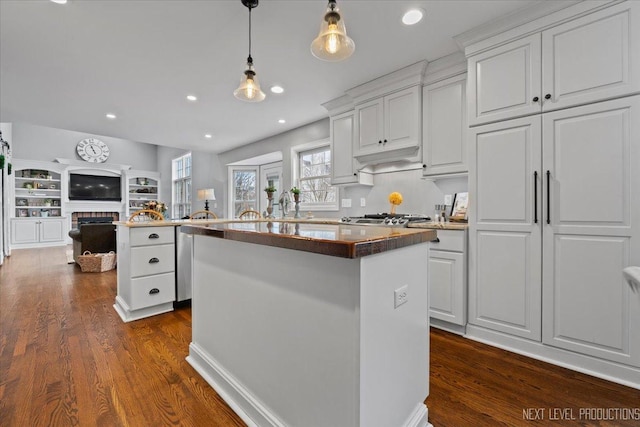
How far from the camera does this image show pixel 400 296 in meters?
1.11

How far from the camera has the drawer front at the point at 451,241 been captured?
2.27m

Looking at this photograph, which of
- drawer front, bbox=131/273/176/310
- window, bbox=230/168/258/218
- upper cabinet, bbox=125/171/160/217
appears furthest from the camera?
upper cabinet, bbox=125/171/160/217

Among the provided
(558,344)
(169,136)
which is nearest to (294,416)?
(558,344)

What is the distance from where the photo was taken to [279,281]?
1.19m

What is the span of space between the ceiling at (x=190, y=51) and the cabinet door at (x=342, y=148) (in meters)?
0.32

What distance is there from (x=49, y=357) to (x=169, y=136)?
14.1 feet

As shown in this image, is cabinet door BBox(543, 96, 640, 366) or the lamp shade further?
the lamp shade

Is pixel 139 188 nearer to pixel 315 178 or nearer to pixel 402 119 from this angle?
pixel 315 178

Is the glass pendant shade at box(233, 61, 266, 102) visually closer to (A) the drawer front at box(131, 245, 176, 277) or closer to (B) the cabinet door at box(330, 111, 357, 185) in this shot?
(B) the cabinet door at box(330, 111, 357, 185)

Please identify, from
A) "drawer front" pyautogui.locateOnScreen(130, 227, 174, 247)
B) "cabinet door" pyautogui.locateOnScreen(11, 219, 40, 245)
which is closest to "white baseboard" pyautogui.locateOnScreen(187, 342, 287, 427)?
"drawer front" pyautogui.locateOnScreen(130, 227, 174, 247)

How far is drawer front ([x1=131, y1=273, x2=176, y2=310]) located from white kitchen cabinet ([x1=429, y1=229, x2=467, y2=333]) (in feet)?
8.24

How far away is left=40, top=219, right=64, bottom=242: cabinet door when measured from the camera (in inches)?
296

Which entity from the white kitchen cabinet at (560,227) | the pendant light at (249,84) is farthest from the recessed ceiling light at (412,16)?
the pendant light at (249,84)

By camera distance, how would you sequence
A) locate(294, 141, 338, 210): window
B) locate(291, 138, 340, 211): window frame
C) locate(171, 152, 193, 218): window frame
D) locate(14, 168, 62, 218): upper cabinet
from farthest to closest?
1. locate(171, 152, 193, 218): window frame
2. locate(14, 168, 62, 218): upper cabinet
3. locate(294, 141, 338, 210): window
4. locate(291, 138, 340, 211): window frame
